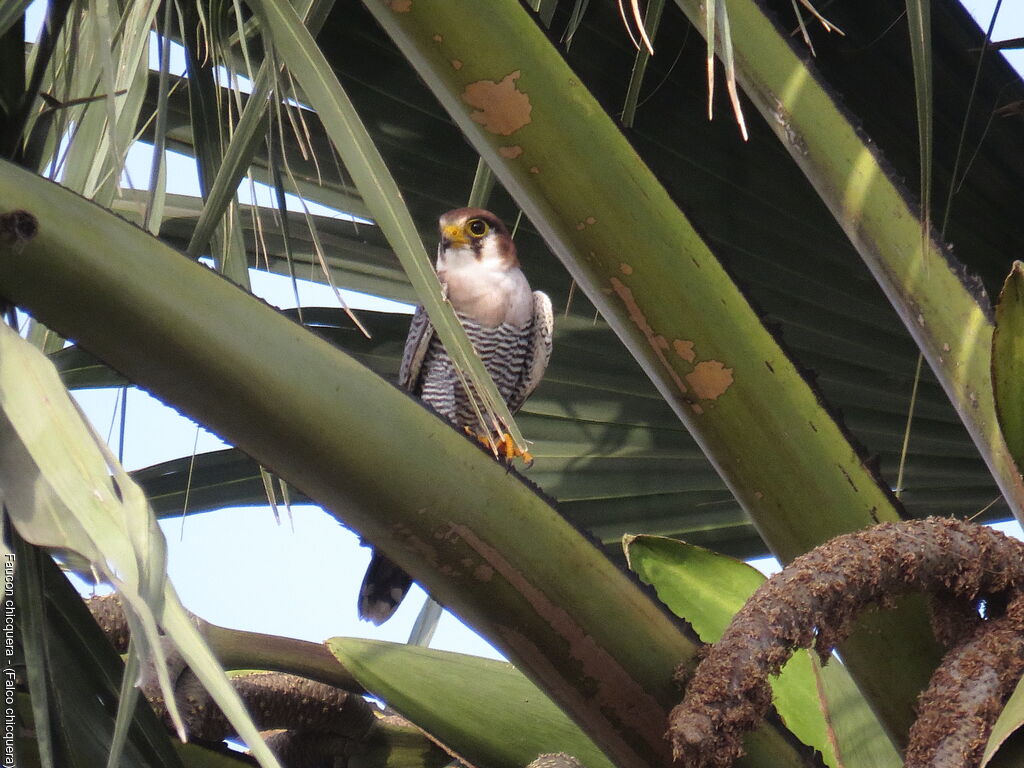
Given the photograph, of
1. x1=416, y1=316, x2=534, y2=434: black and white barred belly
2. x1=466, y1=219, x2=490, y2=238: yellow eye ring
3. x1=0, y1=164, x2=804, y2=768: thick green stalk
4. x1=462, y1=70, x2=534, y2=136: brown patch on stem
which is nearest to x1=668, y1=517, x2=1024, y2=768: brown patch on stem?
x1=0, y1=164, x2=804, y2=768: thick green stalk

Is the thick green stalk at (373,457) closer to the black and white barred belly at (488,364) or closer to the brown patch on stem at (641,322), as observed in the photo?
the brown patch on stem at (641,322)

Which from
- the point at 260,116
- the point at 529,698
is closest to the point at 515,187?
the point at 260,116

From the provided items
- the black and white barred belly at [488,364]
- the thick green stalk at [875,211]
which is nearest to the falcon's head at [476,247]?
the black and white barred belly at [488,364]

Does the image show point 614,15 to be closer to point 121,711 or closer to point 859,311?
point 859,311

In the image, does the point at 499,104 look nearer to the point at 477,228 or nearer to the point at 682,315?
the point at 682,315

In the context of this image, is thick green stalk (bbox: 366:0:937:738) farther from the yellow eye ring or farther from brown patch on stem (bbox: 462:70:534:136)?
the yellow eye ring

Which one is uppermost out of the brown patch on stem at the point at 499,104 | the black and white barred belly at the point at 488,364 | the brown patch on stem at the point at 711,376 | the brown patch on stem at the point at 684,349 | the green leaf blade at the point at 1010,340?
the black and white barred belly at the point at 488,364

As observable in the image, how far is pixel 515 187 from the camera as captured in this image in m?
0.86

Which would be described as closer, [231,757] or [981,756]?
[981,756]

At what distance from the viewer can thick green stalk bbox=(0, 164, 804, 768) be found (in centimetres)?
59

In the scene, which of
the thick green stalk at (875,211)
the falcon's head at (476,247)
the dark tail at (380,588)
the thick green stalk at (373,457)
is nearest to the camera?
the thick green stalk at (373,457)

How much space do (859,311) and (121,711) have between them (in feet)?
3.62

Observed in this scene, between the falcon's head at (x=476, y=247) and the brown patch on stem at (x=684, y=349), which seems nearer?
the brown patch on stem at (x=684, y=349)

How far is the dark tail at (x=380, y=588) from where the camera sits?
208 centimetres
